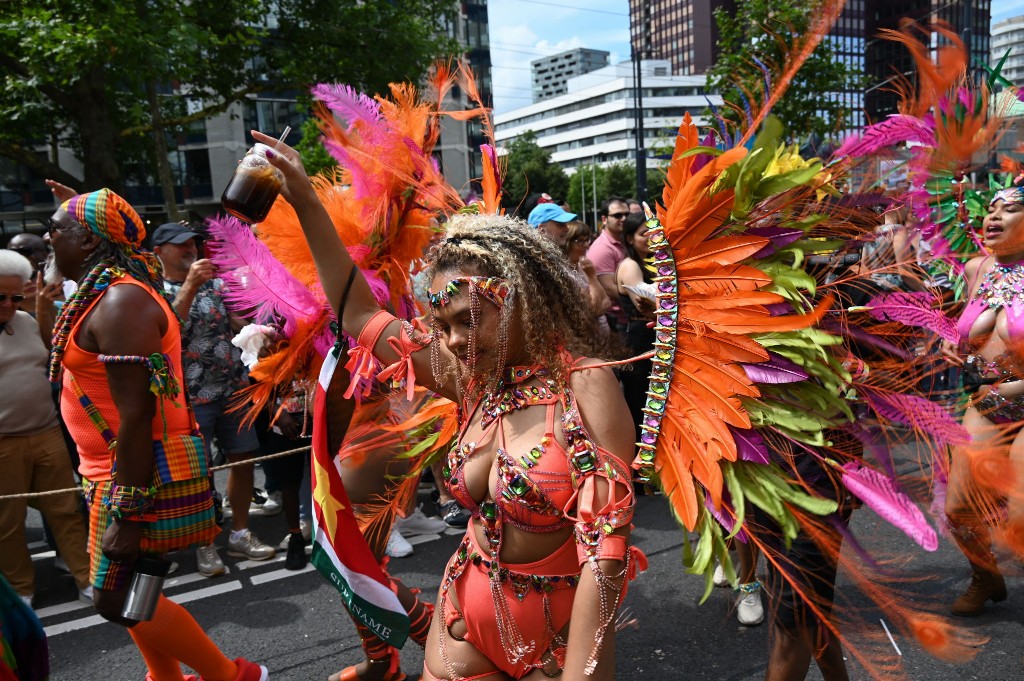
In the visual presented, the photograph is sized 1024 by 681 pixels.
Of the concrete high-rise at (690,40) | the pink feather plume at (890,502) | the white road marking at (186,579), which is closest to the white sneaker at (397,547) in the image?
the white road marking at (186,579)

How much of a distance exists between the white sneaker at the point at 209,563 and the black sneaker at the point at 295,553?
1.32 feet

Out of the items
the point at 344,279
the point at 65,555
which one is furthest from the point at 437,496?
the point at 344,279

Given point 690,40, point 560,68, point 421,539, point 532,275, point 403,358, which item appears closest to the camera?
point 532,275

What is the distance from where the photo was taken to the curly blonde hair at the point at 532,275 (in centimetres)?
181

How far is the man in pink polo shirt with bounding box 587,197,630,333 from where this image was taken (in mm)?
5654

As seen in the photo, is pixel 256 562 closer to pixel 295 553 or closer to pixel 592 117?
pixel 295 553

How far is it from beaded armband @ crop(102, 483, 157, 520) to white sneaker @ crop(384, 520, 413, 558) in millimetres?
2259

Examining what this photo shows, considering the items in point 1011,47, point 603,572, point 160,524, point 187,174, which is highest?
point 187,174

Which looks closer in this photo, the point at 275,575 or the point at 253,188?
the point at 253,188

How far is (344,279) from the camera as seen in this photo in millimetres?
2125

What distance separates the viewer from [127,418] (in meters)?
2.53

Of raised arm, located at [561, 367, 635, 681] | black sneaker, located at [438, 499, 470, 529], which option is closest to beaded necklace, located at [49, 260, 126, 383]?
raised arm, located at [561, 367, 635, 681]

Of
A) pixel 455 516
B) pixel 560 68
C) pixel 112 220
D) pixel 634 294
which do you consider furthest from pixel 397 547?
pixel 560 68

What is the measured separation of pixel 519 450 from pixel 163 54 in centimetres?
1142
